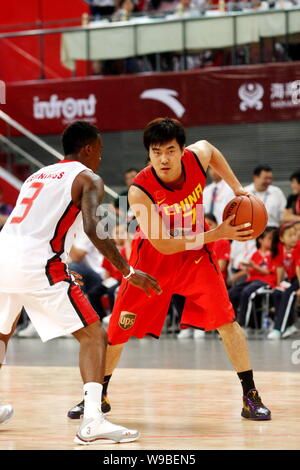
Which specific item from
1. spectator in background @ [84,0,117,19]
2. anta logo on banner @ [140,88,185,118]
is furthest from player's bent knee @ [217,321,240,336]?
spectator in background @ [84,0,117,19]

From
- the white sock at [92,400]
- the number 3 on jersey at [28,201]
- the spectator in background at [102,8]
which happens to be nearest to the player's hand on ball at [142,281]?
the white sock at [92,400]

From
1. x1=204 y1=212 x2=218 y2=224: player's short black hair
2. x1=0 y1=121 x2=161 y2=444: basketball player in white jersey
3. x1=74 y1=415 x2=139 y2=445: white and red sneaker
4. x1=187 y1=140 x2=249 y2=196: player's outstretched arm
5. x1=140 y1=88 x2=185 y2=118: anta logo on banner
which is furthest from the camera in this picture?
x1=140 y1=88 x2=185 y2=118: anta logo on banner

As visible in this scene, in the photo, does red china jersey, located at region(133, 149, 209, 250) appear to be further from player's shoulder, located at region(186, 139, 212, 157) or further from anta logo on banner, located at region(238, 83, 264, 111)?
anta logo on banner, located at region(238, 83, 264, 111)

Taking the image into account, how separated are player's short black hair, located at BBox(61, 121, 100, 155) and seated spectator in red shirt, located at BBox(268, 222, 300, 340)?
5.84 metres

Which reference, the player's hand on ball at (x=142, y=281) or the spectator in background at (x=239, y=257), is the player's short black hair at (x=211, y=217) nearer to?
the spectator in background at (x=239, y=257)

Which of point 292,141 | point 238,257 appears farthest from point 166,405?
point 292,141

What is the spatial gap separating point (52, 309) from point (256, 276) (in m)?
6.71

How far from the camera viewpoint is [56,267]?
16.3 feet

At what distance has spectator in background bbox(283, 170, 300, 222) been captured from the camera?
37.2 feet

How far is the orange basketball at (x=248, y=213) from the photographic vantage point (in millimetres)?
5508

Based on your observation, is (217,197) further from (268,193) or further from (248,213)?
(248,213)

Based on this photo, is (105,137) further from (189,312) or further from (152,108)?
(189,312)

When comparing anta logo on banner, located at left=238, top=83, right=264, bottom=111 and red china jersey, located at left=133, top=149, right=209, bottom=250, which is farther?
anta logo on banner, located at left=238, top=83, right=264, bottom=111

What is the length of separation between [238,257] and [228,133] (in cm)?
255
